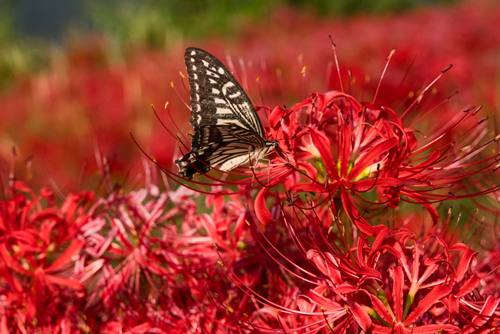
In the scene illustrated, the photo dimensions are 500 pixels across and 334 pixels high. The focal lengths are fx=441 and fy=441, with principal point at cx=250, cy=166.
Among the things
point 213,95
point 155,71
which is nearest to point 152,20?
point 155,71

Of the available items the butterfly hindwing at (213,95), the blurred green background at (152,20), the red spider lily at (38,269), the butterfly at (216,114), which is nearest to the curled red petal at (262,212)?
the butterfly at (216,114)

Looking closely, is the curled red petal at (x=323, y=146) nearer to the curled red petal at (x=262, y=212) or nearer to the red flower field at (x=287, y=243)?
the red flower field at (x=287, y=243)

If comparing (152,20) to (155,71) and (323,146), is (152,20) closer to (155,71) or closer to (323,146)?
(155,71)

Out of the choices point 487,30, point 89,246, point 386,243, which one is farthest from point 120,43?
point 386,243

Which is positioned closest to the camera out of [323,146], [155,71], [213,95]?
[323,146]

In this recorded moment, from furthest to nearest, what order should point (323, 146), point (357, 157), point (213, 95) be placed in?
point (213, 95), point (357, 157), point (323, 146)

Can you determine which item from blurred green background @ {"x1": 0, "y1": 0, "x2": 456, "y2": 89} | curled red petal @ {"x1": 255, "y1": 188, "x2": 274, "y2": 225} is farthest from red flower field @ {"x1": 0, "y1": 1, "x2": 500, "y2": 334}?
blurred green background @ {"x1": 0, "y1": 0, "x2": 456, "y2": 89}
